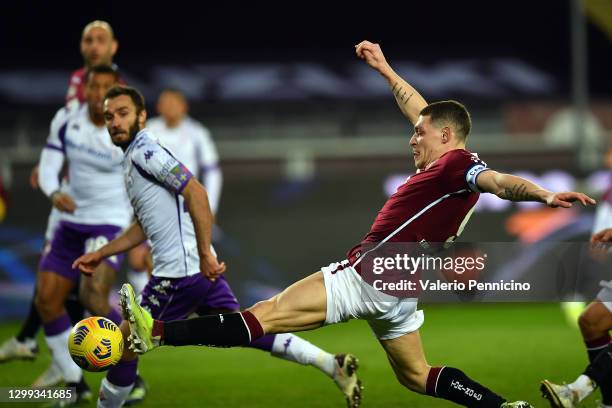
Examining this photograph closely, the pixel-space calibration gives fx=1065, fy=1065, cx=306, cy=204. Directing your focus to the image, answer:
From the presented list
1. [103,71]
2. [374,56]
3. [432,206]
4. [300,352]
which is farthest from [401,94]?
[103,71]

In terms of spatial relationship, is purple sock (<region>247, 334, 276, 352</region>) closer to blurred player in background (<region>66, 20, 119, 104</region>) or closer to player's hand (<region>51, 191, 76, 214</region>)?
player's hand (<region>51, 191, 76, 214</region>)

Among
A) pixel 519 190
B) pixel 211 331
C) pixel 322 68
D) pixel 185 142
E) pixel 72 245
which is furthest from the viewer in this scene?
pixel 322 68

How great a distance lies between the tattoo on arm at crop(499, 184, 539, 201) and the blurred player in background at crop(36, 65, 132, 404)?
10.4 feet

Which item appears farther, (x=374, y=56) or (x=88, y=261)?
(x=374, y=56)

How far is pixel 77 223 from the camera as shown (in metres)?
7.59

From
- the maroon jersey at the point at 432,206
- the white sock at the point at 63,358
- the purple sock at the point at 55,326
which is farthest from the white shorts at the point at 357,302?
the purple sock at the point at 55,326

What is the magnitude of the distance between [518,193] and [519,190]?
2 cm

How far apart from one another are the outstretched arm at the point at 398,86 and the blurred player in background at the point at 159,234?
131 centimetres

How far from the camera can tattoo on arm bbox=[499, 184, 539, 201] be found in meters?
4.90

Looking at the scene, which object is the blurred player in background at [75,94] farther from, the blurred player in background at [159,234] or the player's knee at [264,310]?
the player's knee at [264,310]

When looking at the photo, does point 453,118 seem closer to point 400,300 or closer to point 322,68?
point 400,300

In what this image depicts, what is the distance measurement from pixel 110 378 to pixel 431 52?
75.1 ft

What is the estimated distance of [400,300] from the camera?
215 inches

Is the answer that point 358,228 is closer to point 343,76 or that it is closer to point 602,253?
point 602,253
